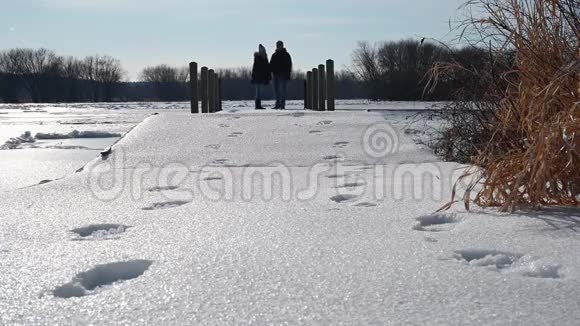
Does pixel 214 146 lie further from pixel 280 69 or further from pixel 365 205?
pixel 280 69

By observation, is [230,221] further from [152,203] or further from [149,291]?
[149,291]

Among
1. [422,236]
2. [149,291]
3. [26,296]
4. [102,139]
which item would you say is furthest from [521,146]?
[102,139]

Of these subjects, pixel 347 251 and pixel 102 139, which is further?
pixel 102 139

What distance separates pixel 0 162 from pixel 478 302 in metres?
3.95

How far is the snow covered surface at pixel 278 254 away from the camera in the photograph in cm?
107

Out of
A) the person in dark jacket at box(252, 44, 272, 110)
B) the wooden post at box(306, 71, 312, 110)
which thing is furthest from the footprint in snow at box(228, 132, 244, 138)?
the wooden post at box(306, 71, 312, 110)

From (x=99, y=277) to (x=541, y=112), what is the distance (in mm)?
1365

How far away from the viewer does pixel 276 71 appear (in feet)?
29.7

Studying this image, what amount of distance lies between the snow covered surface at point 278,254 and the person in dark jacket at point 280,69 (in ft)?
20.4

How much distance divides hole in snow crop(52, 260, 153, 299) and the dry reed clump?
1022 millimetres

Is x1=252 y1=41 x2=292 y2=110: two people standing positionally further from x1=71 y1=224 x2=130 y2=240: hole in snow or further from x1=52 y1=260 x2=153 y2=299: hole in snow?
x1=52 y1=260 x2=153 y2=299: hole in snow

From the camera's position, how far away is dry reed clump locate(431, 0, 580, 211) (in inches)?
68.9

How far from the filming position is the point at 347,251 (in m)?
1.48

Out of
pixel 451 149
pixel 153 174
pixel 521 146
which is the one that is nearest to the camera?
pixel 521 146
